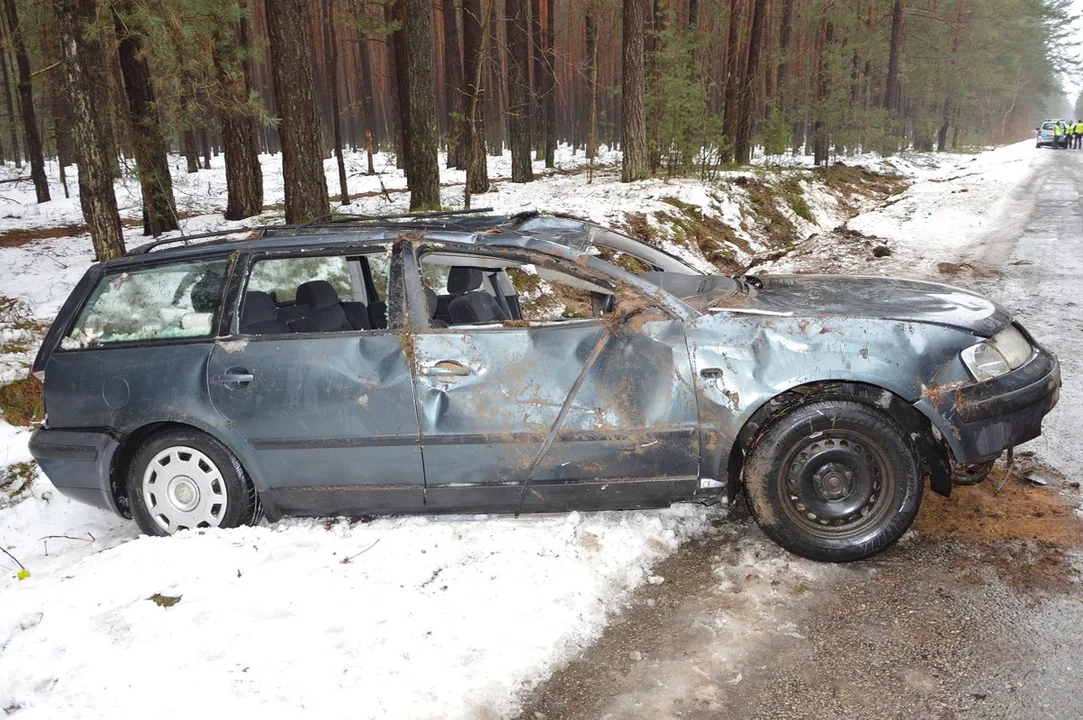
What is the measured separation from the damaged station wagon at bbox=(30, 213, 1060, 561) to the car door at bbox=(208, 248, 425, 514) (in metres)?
0.01

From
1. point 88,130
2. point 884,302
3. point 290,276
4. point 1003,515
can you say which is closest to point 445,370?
point 290,276

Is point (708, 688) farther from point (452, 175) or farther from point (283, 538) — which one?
point (452, 175)

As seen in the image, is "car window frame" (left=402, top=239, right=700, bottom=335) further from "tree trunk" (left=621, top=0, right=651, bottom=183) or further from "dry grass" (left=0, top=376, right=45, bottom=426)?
"tree trunk" (left=621, top=0, right=651, bottom=183)

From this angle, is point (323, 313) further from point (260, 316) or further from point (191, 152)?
point (191, 152)

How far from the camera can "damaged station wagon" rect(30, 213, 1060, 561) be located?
3.42 m

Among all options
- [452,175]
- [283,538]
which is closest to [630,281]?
[283,538]

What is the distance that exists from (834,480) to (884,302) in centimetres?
100

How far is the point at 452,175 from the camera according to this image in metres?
25.1

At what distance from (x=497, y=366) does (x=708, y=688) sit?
5.71 ft

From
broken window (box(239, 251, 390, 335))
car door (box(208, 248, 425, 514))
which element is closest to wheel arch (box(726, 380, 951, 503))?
car door (box(208, 248, 425, 514))

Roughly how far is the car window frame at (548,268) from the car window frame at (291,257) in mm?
118

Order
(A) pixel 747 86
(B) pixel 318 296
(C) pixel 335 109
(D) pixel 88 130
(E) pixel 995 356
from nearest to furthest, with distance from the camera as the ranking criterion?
1. (E) pixel 995 356
2. (B) pixel 318 296
3. (D) pixel 88 130
4. (C) pixel 335 109
5. (A) pixel 747 86

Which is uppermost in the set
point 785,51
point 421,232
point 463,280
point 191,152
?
point 785,51

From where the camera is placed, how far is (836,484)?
11.4ft
